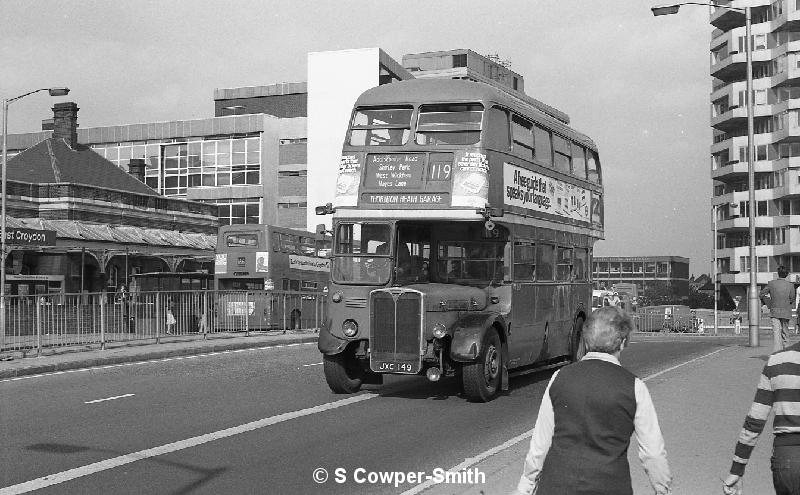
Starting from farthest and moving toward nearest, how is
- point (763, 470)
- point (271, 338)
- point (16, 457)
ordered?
point (271, 338)
point (16, 457)
point (763, 470)

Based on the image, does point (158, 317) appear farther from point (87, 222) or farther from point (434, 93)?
point (87, 222)

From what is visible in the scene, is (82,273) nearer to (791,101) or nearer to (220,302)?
(220,302)

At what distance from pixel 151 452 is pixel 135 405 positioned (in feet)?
13.0

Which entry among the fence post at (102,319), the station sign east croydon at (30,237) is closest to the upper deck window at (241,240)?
the station sign east croydon at (30,237)

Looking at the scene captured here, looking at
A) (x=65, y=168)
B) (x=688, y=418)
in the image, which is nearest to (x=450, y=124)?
(x=688, y=418)

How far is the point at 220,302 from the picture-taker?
28453 millimetres

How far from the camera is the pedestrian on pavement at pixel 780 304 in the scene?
693 inches

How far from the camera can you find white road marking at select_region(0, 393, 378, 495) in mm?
8195

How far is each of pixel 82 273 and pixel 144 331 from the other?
2545cm

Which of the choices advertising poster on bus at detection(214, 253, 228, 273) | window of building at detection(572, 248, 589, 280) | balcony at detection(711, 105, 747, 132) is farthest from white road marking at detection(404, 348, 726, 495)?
balcony at detection(711, 105, 747, 132)

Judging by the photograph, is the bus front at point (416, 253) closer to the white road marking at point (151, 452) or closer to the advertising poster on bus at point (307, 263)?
the white road marking at point (151, 452)

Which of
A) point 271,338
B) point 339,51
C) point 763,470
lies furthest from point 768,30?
point 763,470

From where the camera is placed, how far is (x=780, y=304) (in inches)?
696

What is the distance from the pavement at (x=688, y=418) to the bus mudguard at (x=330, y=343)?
425 centimetres
